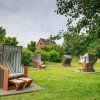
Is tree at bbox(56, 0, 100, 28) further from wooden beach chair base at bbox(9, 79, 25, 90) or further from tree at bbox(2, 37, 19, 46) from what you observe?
tree at bbox(2, 37, 19, 46)

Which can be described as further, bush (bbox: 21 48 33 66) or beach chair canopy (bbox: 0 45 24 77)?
bush (bbox: 21 48 33 66)

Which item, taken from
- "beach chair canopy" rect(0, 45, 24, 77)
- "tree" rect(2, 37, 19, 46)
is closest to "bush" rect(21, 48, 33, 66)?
"tree" rect(2, 37, 19, 46)

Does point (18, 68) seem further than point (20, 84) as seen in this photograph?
Yes

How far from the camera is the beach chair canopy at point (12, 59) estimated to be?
1232 centimetres

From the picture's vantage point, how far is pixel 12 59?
1308cm

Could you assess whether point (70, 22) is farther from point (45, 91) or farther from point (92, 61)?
point (92, 61)

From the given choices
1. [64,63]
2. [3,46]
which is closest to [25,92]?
[3,46]

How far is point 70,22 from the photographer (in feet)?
39.1

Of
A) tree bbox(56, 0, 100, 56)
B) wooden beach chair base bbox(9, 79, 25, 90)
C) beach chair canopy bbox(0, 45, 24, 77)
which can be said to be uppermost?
tree bbox(56, 0, 100, 56)

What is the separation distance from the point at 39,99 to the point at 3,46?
329 cm

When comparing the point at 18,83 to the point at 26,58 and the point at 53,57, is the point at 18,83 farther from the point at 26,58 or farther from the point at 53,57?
the point at 53,57

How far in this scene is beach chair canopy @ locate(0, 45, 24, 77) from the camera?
12322 millimetres

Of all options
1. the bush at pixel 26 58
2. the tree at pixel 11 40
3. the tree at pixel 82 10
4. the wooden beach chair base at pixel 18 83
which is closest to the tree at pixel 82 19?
the tree at pixel 82 10

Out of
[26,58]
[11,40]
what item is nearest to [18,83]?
[26,58]
